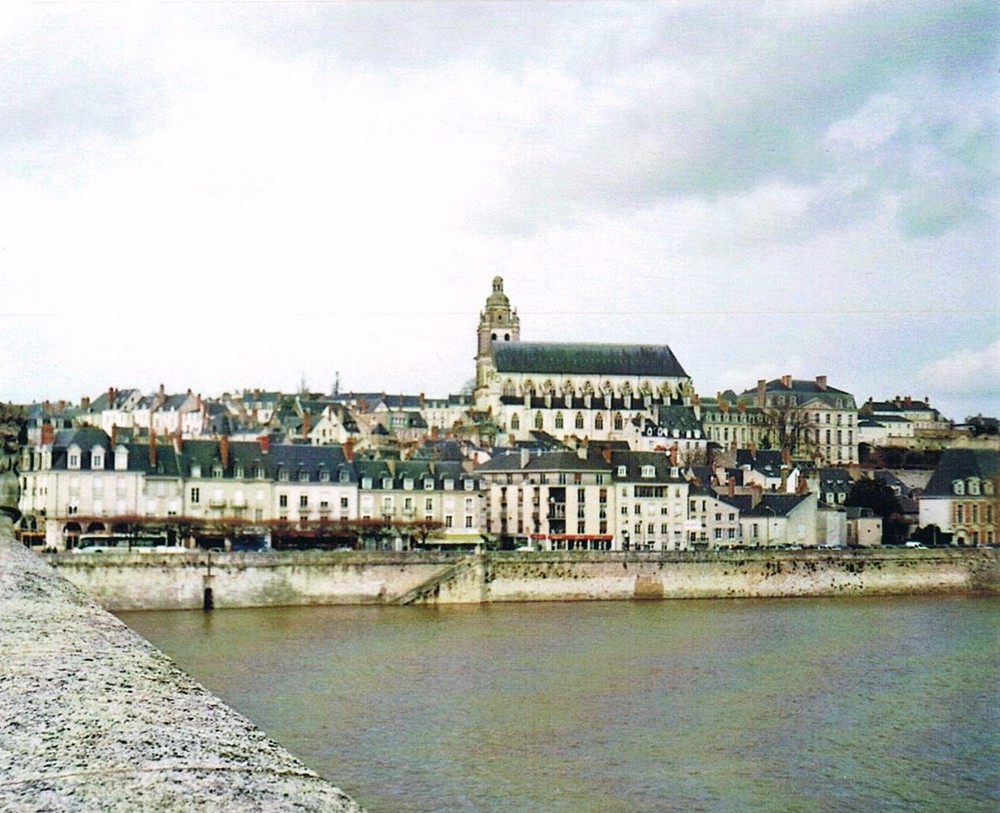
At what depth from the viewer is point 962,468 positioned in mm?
46312

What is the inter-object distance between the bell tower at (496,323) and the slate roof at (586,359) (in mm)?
5770

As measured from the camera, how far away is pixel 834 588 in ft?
124

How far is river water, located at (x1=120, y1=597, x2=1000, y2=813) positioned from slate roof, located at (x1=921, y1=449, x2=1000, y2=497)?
16.5m

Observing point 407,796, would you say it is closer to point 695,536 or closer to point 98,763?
point 98,763

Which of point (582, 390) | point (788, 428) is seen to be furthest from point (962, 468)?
point (582, 390)

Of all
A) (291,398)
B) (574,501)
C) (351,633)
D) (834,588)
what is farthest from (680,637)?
(291,398)

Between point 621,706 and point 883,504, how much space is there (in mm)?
33738

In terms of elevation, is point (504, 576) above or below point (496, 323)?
below

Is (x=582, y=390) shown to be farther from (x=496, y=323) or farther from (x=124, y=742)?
(x=124, y=742)

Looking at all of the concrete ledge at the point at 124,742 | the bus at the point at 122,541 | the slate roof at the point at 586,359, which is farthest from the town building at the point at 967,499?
the concrete ledge at the point at 124,742

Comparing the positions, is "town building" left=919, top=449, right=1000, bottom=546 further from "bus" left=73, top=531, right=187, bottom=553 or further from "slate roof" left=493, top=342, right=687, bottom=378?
"slate roof" left=493, top=342, right=687, bottom=378

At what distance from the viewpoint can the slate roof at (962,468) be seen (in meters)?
45.8

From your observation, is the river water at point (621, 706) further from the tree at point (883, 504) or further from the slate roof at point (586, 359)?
the slate roof at point (586, 359)

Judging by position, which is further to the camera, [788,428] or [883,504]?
[788,428]
